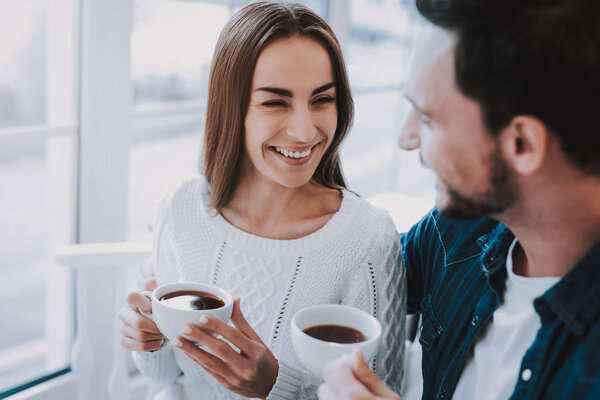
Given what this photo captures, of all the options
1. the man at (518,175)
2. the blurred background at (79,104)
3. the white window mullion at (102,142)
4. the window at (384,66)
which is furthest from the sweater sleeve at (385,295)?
the window at (384,66)

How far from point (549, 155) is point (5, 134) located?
1.36 metres

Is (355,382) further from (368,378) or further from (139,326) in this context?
(139,326)

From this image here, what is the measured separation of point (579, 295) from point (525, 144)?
0.25 meters

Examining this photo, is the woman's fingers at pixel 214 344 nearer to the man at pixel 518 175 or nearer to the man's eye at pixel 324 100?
the man at pixel 518 175

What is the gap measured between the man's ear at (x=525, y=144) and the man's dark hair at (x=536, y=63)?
0.01 meters

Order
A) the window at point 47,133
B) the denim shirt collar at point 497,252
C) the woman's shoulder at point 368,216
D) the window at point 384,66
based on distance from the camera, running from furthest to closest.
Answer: the window at point 384,66 < the window at point 47,133 < the woman's shoulder at point 368,216 < the denim shirt collar at point 497,252

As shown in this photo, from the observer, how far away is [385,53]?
411 centimetres

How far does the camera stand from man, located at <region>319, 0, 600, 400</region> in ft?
2.80

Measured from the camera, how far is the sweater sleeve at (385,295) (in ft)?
4.35

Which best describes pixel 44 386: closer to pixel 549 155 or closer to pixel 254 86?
pixel 254 86

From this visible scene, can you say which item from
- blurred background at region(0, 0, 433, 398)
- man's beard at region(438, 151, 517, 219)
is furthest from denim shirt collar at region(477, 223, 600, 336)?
blurred background at region(0, 0, 433, 398)

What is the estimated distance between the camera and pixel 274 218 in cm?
148

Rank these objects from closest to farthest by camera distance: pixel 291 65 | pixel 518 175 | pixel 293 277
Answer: pixel 518 175 < pixel 291 65 < pixel 293 277

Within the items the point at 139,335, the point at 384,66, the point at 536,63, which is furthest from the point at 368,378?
the point at 384,66
